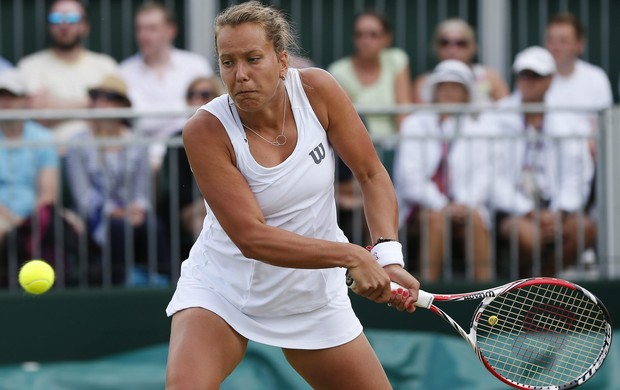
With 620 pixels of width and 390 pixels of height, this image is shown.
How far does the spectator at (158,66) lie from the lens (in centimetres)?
842

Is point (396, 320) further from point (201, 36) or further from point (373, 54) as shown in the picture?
point (201, 36)

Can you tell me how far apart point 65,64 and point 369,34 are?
86.6 inches

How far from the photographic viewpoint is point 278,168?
4.26 m

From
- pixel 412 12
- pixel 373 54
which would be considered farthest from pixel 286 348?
pixel 412 12

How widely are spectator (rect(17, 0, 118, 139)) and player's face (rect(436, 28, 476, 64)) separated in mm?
2406

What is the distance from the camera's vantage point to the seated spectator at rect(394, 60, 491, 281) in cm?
736

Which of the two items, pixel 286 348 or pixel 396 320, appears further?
pixel 396 320

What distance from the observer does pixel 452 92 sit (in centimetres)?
781

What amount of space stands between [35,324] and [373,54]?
10.2 feet

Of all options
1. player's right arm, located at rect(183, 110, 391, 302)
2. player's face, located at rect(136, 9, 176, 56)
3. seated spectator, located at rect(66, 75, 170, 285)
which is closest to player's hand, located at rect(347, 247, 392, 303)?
player's right arm, located at rect(183, 110, 391, 302)

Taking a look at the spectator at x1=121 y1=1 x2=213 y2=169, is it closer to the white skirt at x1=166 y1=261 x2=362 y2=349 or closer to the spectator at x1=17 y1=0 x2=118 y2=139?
the spectator at x1=17 y1=0 x2=118 y2=139

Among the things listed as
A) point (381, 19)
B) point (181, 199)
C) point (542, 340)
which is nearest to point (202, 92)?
point (181, 199)

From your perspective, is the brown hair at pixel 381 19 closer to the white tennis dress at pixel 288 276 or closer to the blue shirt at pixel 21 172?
the blue shirt at pixel 21 172

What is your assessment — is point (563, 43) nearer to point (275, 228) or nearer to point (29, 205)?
point (29, 205)
